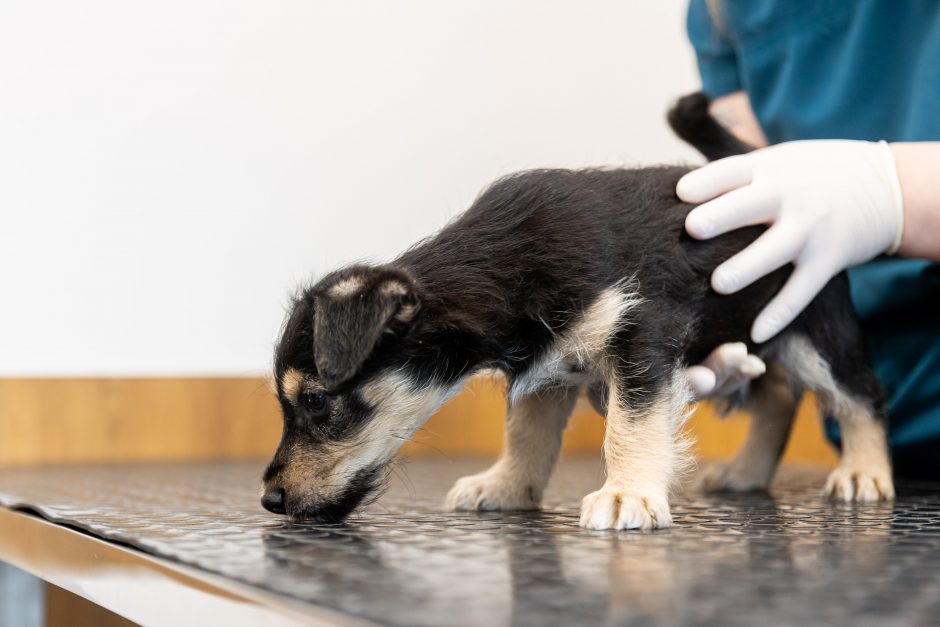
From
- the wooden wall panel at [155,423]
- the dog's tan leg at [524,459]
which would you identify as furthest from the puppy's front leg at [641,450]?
the wooden wall panel at [155,423]

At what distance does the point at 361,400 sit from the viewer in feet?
4.11

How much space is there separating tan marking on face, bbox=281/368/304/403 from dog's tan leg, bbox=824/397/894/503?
33.8 inches

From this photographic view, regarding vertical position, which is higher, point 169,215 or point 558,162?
point 558,162

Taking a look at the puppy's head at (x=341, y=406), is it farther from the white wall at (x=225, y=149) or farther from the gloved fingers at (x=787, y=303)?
the white wall at (x=225, y=149)

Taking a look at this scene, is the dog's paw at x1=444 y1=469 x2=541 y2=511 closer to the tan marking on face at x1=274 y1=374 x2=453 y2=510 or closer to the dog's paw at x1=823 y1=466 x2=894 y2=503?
the tan marking on face at x1=274 y1=374 x2=453 y2=510

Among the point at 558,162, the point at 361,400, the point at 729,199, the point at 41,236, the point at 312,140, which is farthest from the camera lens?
the point at 558,162

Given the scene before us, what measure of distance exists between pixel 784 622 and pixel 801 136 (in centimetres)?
157

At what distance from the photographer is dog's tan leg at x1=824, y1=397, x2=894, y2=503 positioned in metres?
1.57

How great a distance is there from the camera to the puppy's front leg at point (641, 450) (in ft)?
3.94

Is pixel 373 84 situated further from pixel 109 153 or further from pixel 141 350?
pixel 141 350

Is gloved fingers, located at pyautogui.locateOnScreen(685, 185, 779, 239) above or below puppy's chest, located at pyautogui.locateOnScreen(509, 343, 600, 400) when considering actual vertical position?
above

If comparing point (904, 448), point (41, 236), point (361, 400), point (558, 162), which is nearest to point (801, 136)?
point (904, 448)

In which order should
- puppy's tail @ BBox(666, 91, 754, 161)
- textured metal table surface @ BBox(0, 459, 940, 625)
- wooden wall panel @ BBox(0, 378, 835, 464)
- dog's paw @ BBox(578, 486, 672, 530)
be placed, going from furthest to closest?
wooden wall panel @ BBox(0, 378, 835, 464), puppy's tail @ BBox(666, 91, 754, 161), dog's paw @ BBox(578, 486, 672, 530), textured metal table surface @ BBox(0, 459, 940, 625)

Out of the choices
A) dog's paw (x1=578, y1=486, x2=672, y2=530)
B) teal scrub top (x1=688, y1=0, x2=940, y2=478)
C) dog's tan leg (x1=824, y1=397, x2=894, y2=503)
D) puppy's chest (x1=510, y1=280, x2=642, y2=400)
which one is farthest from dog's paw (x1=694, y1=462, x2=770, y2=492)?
dog's paw (x1=578, y1=486, x2=672, y2=530)
